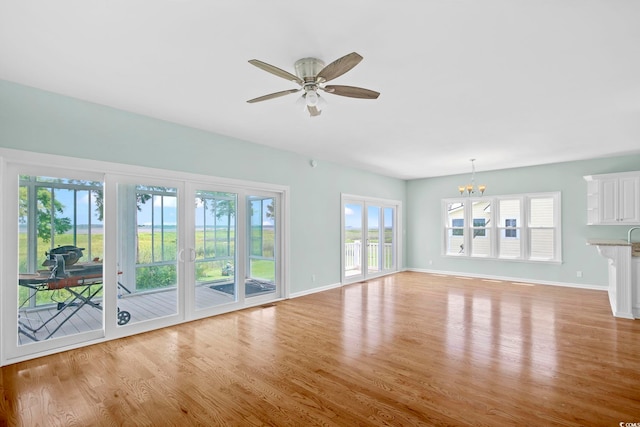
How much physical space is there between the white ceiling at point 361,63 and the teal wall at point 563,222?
2312 mm

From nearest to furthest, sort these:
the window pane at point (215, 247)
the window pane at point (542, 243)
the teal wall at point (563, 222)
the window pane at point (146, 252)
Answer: the window pane at point (146, 252) < the window pane at point (215, 247) < the teal wall at point (563, 222) < the window pane at point (542, 243)

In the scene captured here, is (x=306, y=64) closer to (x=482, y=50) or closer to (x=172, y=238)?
(x=482, y=50)

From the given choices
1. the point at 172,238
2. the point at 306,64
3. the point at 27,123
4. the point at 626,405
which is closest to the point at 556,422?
the point at 626,405

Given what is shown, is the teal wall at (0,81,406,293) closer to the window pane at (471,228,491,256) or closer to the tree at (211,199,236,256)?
the tree at (211,199,236,256)

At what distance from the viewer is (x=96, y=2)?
6.51 feet

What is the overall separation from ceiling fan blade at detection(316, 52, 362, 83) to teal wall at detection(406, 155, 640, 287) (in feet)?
22.4

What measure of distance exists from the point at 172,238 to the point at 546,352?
15.4 feet

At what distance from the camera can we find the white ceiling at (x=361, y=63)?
2059 mm

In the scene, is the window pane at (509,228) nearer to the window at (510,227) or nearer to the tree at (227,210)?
the window at (510,227)

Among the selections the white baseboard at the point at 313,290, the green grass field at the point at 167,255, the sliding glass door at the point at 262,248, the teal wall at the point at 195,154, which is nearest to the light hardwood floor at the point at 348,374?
the green grass field at the point at 167,255

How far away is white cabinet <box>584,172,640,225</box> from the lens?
18.9 ft

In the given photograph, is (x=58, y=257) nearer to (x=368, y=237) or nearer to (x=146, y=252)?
(x=146, y=252)

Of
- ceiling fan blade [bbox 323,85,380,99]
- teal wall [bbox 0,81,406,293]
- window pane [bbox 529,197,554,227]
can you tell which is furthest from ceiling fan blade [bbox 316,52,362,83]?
window pane [bbox 529,197,554,227]

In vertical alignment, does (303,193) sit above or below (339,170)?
below
